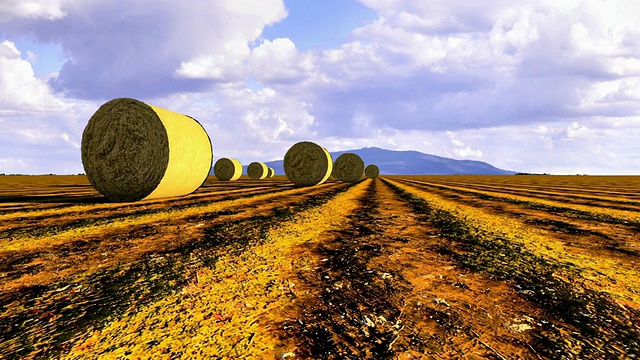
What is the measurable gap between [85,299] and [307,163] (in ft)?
48.6

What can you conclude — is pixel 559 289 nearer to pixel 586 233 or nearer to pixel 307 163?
pixel 586 233

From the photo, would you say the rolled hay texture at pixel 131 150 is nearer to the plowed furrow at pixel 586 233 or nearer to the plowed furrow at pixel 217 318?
the plowed furrow at pixel 217 318

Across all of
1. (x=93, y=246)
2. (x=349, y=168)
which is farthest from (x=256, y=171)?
(x=93, y=246)

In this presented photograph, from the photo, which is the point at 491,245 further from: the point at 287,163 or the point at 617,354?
the point at 287,163

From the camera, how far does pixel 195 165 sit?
1066 centimetres

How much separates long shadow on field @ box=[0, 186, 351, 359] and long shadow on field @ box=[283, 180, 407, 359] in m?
1.30

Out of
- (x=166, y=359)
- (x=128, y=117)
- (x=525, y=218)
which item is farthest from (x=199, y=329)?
(x=128, y=117)

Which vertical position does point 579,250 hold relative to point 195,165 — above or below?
below

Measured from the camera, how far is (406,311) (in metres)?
2.68

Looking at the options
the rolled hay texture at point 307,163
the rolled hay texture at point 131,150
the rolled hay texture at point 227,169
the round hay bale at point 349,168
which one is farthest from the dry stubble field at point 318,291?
the rolled hay texture at point 227,169

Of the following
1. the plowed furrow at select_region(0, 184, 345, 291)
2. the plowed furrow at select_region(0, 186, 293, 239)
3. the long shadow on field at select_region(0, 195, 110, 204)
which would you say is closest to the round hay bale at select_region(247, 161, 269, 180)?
the long shadow on field at select_region(0, 195, 110, 204)

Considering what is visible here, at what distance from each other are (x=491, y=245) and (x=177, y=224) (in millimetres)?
5140

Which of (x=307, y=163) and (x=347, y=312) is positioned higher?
(x=307, y=163)

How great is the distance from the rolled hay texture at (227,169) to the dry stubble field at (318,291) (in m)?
21.6
